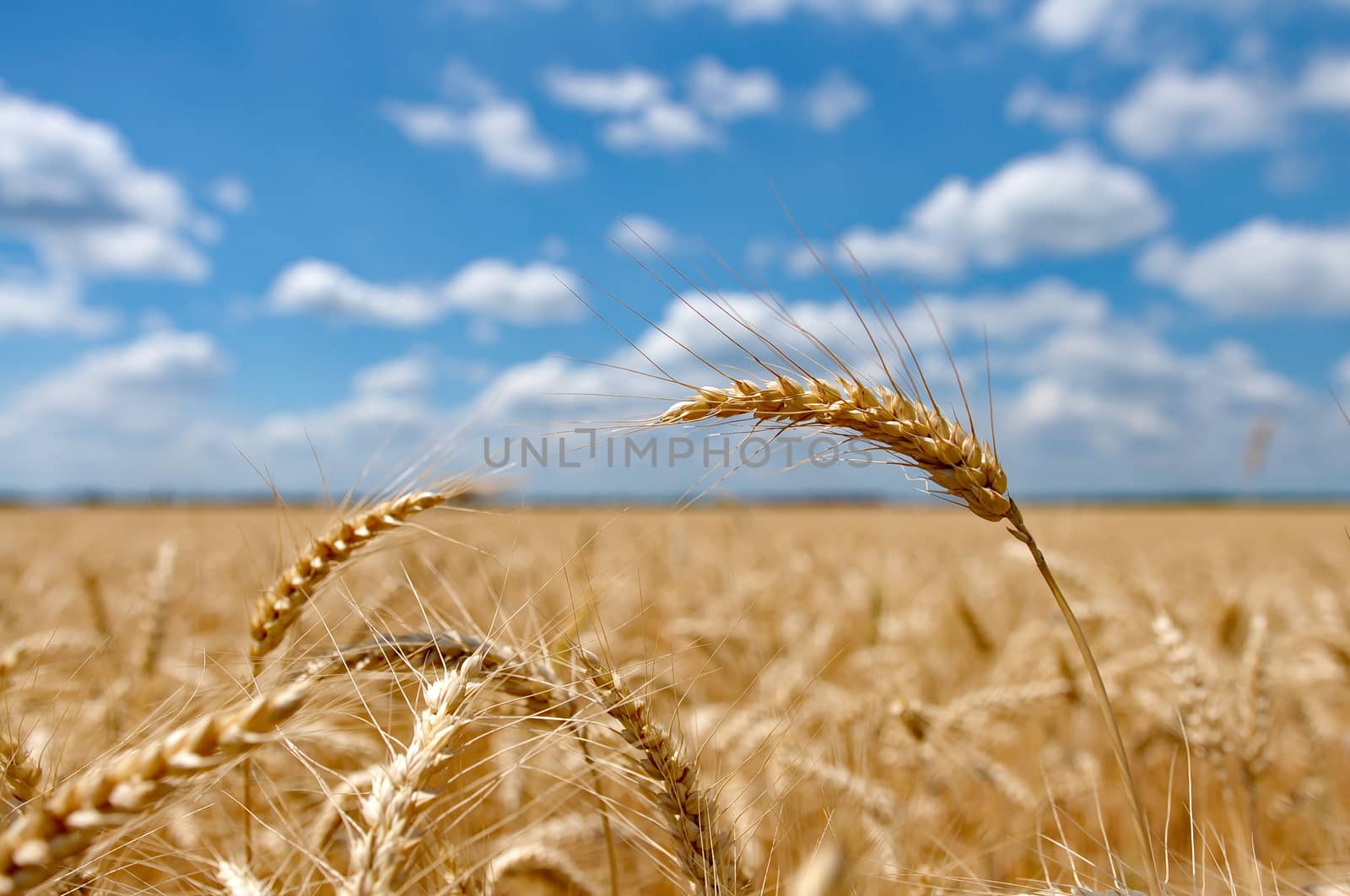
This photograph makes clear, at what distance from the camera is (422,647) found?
1288mm

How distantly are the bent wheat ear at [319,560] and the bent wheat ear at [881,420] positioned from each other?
0.55 meters

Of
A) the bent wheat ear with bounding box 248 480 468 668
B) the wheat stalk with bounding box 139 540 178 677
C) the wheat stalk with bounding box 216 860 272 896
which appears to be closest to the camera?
the wheat stalk with bounding box 216 860 272 896

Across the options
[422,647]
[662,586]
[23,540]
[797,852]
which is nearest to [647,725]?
[422,647]

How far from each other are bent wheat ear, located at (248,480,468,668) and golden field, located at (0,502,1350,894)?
0.13 feet

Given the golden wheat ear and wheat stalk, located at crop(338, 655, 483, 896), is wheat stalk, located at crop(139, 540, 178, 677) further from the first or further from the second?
the golden wheat ear

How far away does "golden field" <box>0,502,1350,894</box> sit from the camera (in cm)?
117

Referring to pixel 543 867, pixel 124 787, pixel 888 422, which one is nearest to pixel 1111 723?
pixel 888 422

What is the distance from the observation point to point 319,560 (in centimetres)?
142

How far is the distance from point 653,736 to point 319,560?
2.27ft

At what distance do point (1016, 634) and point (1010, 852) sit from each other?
1.93 m

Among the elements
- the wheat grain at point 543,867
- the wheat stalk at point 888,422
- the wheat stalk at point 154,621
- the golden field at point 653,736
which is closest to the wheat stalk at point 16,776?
the golden field at point 653,736

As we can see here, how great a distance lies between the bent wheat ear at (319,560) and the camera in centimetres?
143

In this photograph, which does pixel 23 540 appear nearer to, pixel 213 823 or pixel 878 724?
pixel 213 823

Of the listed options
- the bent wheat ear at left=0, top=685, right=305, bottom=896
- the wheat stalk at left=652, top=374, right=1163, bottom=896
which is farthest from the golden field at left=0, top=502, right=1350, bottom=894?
the wheat stalk at left=652, top=374, right=1163, bottom=896
